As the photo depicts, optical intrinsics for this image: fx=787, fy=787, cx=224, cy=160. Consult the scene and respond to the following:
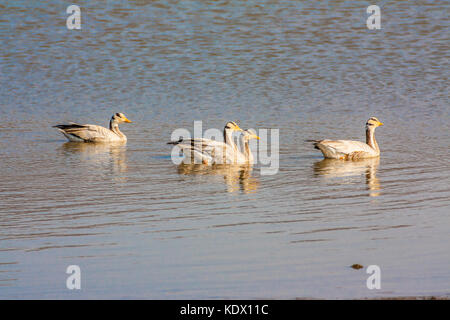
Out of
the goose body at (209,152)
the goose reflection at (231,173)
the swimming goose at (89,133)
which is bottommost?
the goose reflection at (231,173)

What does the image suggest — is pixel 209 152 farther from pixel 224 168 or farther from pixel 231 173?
pixel 231 173

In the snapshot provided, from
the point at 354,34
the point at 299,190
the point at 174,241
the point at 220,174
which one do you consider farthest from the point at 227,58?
the point at 174,241

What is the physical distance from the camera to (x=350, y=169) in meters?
15.3

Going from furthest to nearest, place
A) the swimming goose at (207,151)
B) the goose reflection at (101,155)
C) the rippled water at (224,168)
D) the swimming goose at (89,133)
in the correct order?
the swimming goose at (89,133), the swimming goose at (207,151), the goose reflection at (101,155), the rippled water at (224,168)

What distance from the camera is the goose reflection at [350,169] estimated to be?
1373 centimetres

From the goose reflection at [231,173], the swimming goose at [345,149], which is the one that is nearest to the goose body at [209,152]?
the goose reflection at [231,173]

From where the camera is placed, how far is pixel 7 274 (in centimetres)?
815

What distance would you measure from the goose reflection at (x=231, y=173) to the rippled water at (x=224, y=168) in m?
0.08

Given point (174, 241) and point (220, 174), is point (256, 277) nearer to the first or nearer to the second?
point (174, 241)

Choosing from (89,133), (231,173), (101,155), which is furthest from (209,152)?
(89,133)

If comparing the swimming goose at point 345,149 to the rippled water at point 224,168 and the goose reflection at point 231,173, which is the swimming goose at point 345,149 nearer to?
the rippled water at point 224,168

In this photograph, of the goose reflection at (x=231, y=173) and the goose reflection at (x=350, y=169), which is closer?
the goose reflection at (x=231, y=173)

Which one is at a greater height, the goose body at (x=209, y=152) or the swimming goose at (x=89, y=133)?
the swimming goose at (x=89, y=133)

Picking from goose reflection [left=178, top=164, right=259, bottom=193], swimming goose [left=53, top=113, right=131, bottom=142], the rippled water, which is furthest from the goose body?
swimming goose [left=53, top=113, right=131, bottom=142]
